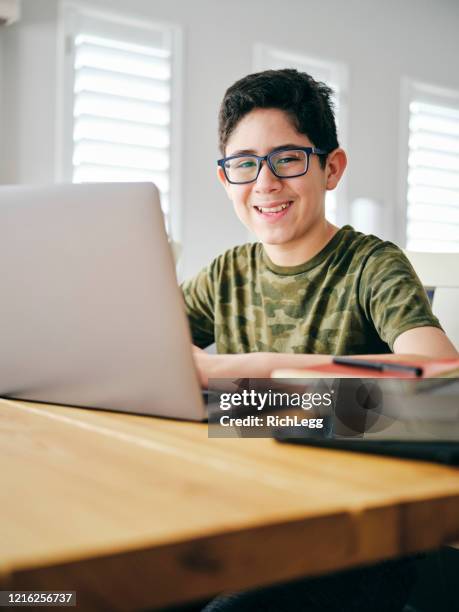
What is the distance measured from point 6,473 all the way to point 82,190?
33cm

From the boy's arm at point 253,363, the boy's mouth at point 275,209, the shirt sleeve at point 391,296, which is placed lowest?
the boy's arm at point 253,363

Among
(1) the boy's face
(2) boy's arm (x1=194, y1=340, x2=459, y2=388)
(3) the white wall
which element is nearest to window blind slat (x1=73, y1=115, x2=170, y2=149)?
(3) the white wall

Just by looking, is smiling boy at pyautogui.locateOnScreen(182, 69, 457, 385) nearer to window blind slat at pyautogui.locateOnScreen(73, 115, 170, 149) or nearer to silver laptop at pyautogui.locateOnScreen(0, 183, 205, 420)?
silver laptop at pyautogui.locateOnScreen(0, 183, 205, 420)

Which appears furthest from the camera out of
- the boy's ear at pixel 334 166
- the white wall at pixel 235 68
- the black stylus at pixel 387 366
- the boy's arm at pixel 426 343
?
the white wall at pixel 235 68

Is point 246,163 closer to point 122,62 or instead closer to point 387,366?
point 387,366

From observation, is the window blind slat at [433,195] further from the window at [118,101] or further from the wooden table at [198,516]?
the wooden table at [198,516]

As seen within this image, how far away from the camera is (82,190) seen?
2.27 ft

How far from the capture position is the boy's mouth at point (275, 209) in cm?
127

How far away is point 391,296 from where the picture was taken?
3.52 feet

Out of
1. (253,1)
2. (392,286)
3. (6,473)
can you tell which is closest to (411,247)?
(253,1)

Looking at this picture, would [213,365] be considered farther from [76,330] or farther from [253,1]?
[253,1]

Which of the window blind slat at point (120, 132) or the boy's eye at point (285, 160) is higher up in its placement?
the window blind slat at point (120, 132)

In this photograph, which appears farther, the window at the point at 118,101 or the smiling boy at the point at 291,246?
the window at the point at 118,101

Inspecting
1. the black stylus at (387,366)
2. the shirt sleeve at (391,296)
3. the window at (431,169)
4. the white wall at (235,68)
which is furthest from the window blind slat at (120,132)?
the black stylus at (387,366)
